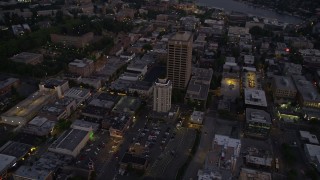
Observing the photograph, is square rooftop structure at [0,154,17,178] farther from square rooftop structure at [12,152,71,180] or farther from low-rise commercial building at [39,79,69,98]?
low-rise commercial building at [39,79,69,98]

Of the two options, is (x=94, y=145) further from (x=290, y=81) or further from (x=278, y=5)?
(x=278, y=5)

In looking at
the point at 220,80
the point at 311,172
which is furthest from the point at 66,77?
the point at 311,172

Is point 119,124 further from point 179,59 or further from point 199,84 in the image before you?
point 199,84

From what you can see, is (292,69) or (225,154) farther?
(292,69)

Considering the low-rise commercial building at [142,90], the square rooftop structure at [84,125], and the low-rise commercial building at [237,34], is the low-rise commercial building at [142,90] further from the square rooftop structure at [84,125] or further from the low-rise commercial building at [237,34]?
the low-rise commercial building at [237,34]

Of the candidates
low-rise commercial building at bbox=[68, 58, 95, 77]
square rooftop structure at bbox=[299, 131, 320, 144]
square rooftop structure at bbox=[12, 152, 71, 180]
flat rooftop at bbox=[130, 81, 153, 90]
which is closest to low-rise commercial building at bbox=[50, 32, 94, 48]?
low-rise commercial building at bbox=[68, 58, 95, 77]

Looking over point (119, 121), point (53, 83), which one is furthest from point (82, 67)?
point (119, 121)
